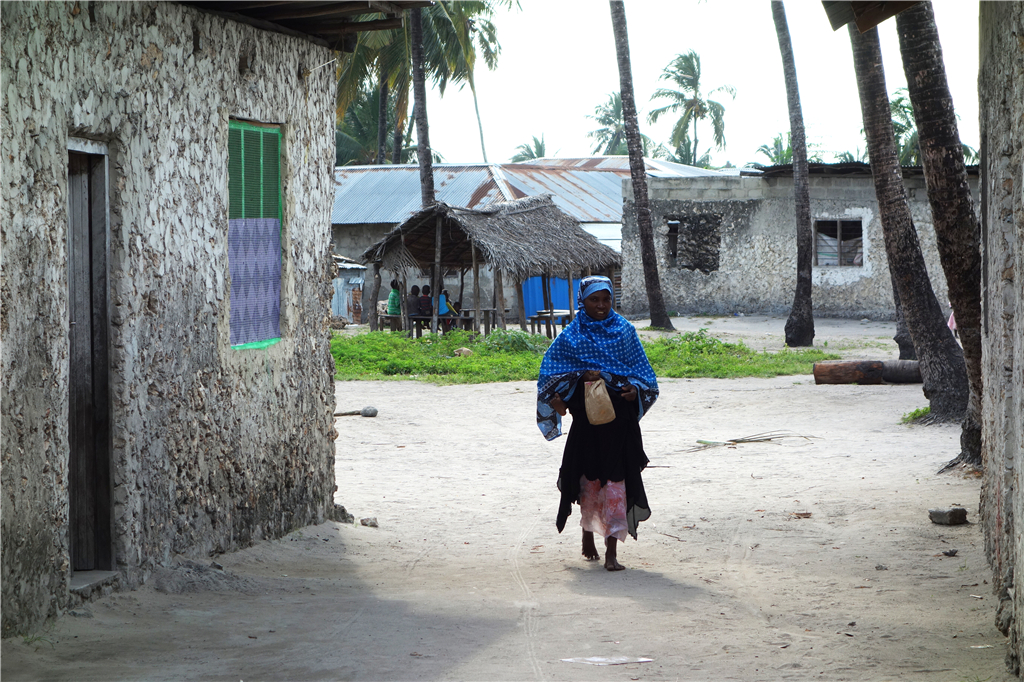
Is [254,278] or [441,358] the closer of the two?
[254,278]

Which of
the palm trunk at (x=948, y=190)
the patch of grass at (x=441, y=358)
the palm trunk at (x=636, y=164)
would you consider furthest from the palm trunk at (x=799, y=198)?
the palm trunk at (x=948, y=190)

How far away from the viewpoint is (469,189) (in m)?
28.9

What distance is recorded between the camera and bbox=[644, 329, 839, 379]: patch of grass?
14.5 metres

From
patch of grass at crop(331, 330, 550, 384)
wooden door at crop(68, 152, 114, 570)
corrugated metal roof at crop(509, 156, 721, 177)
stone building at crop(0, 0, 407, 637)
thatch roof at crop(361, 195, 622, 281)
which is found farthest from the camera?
corrugated metal roof at crop(509, 156, 721, 177)

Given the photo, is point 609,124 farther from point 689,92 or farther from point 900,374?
point 900,374

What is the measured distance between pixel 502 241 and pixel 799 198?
5728 mm

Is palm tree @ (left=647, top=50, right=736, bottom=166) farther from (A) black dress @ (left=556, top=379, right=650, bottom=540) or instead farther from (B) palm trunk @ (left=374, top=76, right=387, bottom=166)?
(A) black dress @ (left=556, top=379, right=650, bottom=540)

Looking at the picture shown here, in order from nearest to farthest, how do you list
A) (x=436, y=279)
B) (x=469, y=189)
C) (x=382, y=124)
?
(x=436, y=279)
(x=469, y=189)
(x=382, y=124)

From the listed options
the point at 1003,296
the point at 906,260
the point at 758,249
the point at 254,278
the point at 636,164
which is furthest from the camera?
the point at 758,249

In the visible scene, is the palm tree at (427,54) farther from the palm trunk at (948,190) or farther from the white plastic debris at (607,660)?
the white plastic debris at (607,660)

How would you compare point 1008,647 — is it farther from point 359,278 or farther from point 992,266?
point 359,278

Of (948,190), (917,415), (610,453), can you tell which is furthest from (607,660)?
(917,415)

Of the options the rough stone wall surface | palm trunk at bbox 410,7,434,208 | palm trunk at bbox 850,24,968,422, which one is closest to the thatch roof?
palm trunk at bbox 410,7,434,208

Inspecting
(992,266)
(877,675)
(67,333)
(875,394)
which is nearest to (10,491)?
(67,333)
